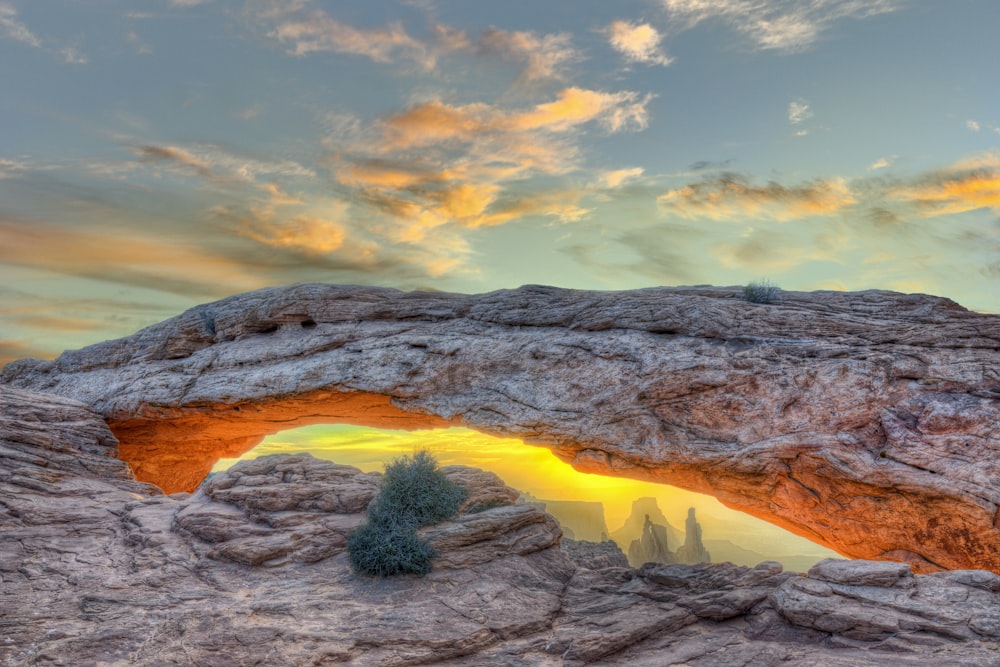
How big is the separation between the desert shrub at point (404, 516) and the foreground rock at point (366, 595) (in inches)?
14.4

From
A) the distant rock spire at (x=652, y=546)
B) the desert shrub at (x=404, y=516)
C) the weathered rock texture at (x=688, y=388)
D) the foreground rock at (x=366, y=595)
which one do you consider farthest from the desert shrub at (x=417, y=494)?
the distant rock spire at (x=652, y=546)

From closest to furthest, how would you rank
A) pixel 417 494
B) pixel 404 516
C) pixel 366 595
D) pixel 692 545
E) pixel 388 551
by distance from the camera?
pixel 366 595 < pixel 388 551 < pixel 404 516 < pixel 417 494 < pixel 692 545

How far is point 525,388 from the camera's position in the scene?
21.6 m

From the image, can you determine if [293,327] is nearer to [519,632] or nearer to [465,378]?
[465,378]

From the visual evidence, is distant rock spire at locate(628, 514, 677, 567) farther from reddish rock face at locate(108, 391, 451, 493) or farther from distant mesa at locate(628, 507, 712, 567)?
reddish rock face at locate(108, 391, 451, 493)

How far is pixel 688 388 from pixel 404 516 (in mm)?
8553

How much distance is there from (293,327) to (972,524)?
2134cm

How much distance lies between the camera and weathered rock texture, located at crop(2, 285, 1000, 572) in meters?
18.5

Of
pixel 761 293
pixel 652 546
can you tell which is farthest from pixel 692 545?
pixel 761 293

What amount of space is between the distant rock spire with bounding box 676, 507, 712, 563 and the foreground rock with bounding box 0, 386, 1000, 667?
10212 centimetres

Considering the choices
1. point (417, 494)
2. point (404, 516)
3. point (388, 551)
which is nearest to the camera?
point (388, 551)

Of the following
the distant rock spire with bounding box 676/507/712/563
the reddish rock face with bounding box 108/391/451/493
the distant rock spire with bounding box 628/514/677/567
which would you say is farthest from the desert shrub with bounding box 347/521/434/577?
the distant rock spire with bounding box 676/507/712/563

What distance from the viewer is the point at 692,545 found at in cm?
11669

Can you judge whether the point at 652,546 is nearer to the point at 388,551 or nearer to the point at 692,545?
the point at 692,545
